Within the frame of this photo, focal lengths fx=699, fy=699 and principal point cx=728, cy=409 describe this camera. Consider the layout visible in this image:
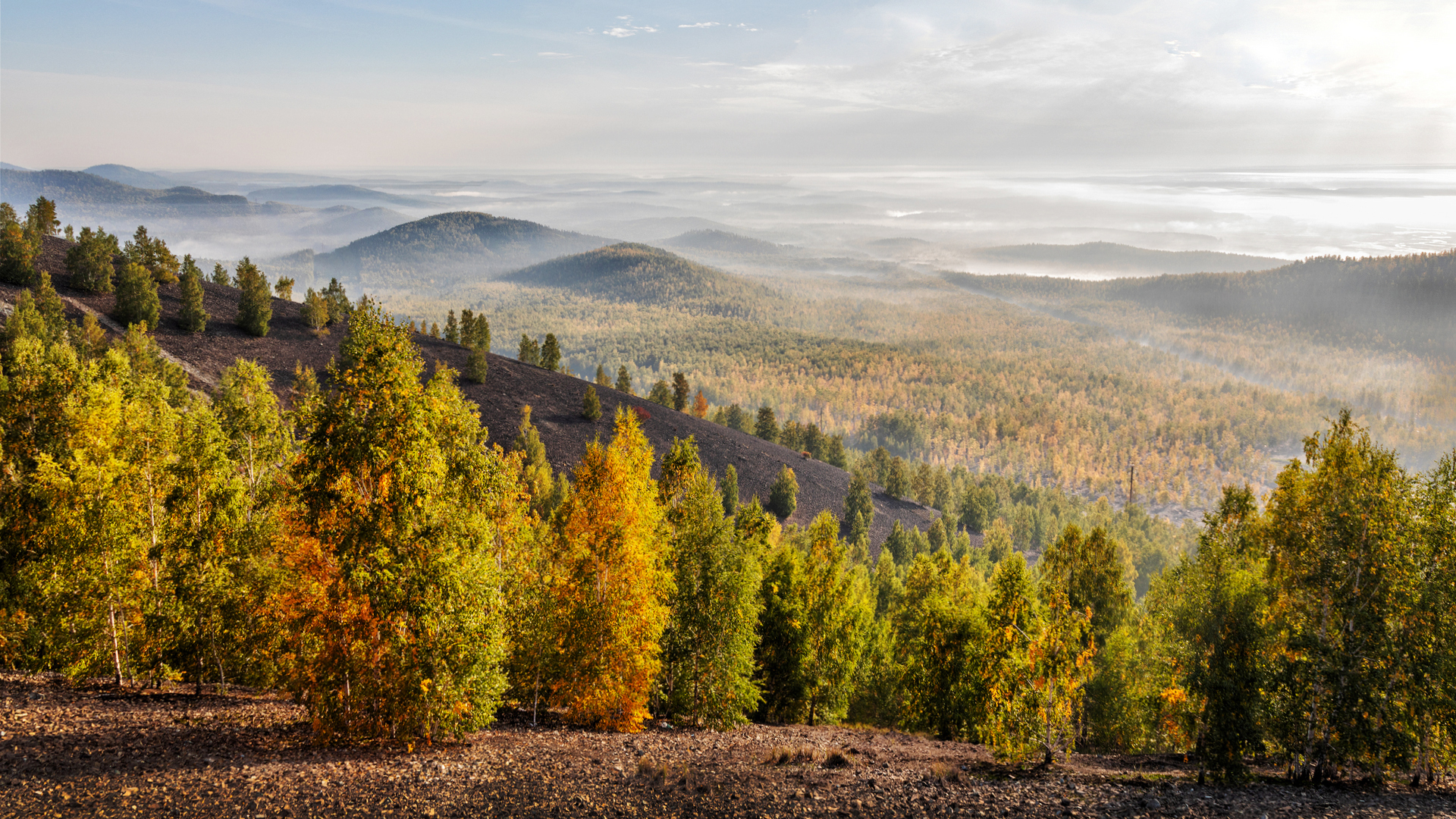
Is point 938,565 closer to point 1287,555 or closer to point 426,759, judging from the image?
point 1287,555

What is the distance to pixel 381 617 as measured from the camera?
53.2ft

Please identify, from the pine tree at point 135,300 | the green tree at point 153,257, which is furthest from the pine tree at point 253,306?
the pine tree at point 135,300

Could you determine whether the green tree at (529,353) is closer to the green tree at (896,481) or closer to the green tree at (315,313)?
the green tree at (315,313)

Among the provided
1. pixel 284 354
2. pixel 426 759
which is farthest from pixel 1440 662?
pixel 284 354

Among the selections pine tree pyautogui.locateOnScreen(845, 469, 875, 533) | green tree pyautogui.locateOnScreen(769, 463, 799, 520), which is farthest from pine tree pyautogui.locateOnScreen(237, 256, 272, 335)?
pine tree pyautogui.locateOnScreen(845, 469, 875, 533)

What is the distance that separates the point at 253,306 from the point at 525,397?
120ft

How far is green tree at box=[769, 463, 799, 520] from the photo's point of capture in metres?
106

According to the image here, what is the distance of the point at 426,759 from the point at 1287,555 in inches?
975

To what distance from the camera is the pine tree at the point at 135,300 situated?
79.9 metres

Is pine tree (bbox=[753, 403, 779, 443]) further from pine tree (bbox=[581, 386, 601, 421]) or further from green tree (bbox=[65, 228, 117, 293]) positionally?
green tree (bbox=[65, 228, 117, 293])

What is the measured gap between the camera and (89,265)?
3337 inches

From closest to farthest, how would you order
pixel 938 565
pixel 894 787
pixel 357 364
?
pixel 357 364 → pixel 894 787 → pixel 938 565

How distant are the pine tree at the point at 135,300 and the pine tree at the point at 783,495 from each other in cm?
8175

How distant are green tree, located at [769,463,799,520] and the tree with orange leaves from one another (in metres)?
82.8
